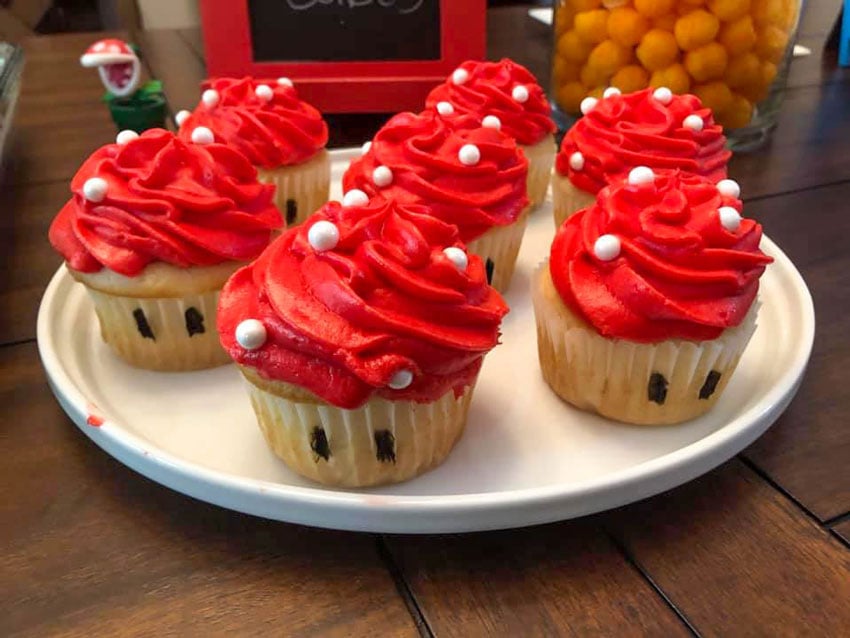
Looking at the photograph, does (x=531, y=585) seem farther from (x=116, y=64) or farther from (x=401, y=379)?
(x=116, y=64)

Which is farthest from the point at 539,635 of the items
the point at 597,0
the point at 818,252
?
the point at 597,0

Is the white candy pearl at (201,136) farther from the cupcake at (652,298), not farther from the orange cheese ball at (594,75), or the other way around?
the orange cheese ball at (594,75)

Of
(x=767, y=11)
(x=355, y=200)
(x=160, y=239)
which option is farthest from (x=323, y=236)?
(x=767, y=11)

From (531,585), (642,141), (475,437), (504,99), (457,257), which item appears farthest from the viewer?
(504,99)

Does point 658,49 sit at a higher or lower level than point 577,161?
higher

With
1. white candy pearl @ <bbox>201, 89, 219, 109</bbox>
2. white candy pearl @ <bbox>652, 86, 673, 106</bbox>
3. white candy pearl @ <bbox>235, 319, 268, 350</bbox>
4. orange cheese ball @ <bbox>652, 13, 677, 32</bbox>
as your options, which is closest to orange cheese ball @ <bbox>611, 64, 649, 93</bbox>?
orange cheese ball @ <bbox>652, 13, 677, 32</bbox>

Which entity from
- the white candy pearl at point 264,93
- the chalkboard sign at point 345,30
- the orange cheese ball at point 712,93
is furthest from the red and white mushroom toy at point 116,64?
the orange cheese ball at point 712,93
